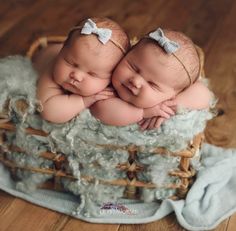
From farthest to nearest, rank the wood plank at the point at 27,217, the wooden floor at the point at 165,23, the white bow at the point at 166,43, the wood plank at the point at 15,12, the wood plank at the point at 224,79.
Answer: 1. the wood plank at the point at 15,12
2. the wooden floor at the point at 165,23
3. the wood plank at the point at 224,79
4. the wood plank at the point at 27,217
5. the white bow at the point at 166,43

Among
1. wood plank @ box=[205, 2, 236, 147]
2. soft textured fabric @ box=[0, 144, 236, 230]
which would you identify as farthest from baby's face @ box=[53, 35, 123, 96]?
wood plank @ box=[205, 2, 236, 147]

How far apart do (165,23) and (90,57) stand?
0.91 metres

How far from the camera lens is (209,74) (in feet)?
5.24

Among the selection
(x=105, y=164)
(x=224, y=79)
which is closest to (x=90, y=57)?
(x=105, y=164)

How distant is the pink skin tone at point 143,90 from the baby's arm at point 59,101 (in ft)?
0.07

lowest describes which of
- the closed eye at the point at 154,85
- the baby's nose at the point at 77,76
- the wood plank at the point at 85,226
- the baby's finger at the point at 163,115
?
the wood plank at the point at 85,226

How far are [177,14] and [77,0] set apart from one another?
0.40m

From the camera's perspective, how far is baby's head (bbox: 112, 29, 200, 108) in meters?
0.99

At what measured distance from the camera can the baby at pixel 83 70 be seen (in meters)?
1.01

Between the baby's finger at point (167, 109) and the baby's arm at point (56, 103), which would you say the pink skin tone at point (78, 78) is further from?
the baby's finger at point (167, 109)

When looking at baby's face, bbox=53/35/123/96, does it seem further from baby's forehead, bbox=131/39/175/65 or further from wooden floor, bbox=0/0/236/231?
wooden floor, bbox=0/0/236/231

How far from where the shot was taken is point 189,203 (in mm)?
1131

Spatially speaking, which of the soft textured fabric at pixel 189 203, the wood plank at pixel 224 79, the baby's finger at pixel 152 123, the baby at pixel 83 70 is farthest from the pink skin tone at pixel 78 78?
the wood plank at pixel 224 79

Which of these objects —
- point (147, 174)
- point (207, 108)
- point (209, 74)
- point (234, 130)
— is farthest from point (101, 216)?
point (209, 74)
